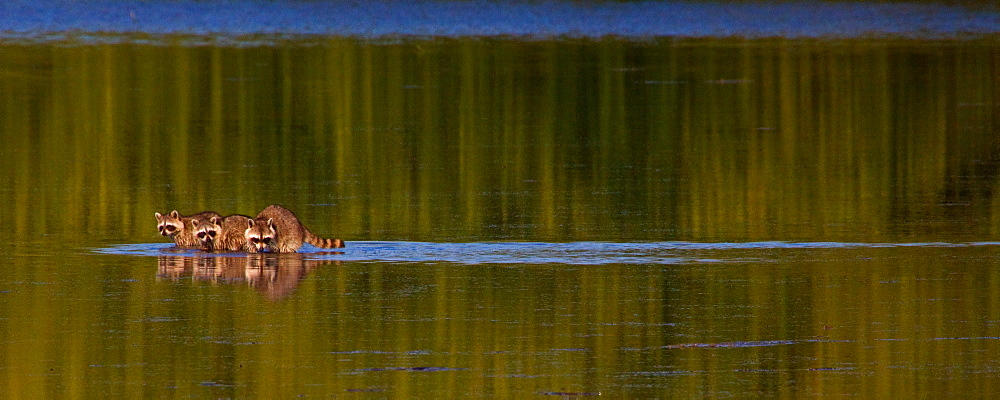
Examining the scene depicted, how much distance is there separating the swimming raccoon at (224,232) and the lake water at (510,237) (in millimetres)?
142

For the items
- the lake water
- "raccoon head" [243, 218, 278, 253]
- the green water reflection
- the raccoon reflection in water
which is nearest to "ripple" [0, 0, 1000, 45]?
the green water reflection

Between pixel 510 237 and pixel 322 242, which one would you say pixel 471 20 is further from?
pixel 322 242

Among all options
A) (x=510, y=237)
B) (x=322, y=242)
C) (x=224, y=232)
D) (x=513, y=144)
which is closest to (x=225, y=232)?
(x=224, y=232)

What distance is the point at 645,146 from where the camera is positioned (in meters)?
19.1

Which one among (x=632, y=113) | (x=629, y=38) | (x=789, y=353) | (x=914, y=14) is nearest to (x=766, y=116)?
(x=632, y=113)

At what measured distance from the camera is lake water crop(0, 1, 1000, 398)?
8469 millimetres

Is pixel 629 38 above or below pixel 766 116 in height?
above

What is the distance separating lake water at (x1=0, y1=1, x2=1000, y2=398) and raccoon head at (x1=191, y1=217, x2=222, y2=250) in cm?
15

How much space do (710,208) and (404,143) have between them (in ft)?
18.8

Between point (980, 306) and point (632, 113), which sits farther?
point (632, 113)

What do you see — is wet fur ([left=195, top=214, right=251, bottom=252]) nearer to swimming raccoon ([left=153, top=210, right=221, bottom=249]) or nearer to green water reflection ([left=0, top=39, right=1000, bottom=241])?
swimming raccoon ([left=153, top=210, right=221, bottom=249])

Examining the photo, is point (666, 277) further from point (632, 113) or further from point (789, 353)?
point (632, 113)

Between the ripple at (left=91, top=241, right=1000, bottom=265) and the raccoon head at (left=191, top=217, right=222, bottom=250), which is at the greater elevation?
the raccoon head at (left=191, top=217, right=222, bottom=250)

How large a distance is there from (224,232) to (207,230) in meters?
0.11
